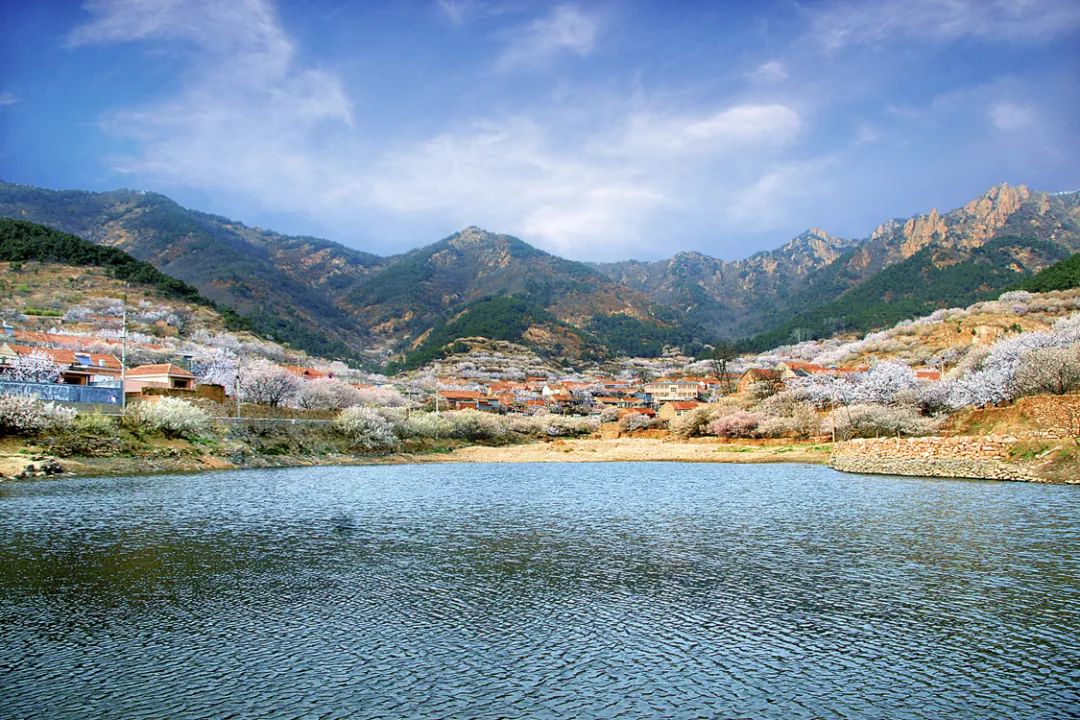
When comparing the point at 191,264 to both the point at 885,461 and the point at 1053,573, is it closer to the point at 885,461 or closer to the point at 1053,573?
the point at 885,461

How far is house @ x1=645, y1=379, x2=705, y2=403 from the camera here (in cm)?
12231

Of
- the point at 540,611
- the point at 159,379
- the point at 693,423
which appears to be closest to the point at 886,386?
the point at 693,423

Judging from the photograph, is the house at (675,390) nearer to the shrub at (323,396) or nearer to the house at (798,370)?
the house at (798,370)

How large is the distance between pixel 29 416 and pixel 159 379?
20929mm

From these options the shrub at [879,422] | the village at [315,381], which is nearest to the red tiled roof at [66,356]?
the village at [315,381]

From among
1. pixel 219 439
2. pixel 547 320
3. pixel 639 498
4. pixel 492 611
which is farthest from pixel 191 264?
pixel 492 611

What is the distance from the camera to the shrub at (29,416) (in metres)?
38.1

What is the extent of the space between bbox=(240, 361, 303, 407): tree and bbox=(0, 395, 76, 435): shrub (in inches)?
994

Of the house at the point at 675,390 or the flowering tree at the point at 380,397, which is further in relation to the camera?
the house at the point at 675,390

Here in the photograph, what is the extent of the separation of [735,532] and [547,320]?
175 metres

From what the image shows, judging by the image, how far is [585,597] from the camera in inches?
589

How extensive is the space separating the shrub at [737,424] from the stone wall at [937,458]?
804 inches

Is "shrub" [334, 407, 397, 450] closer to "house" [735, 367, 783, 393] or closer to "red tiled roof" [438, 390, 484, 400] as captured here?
"red tiled roof" [438, 390, 484, 400]

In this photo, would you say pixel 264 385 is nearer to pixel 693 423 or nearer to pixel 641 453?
pixel 641 453
